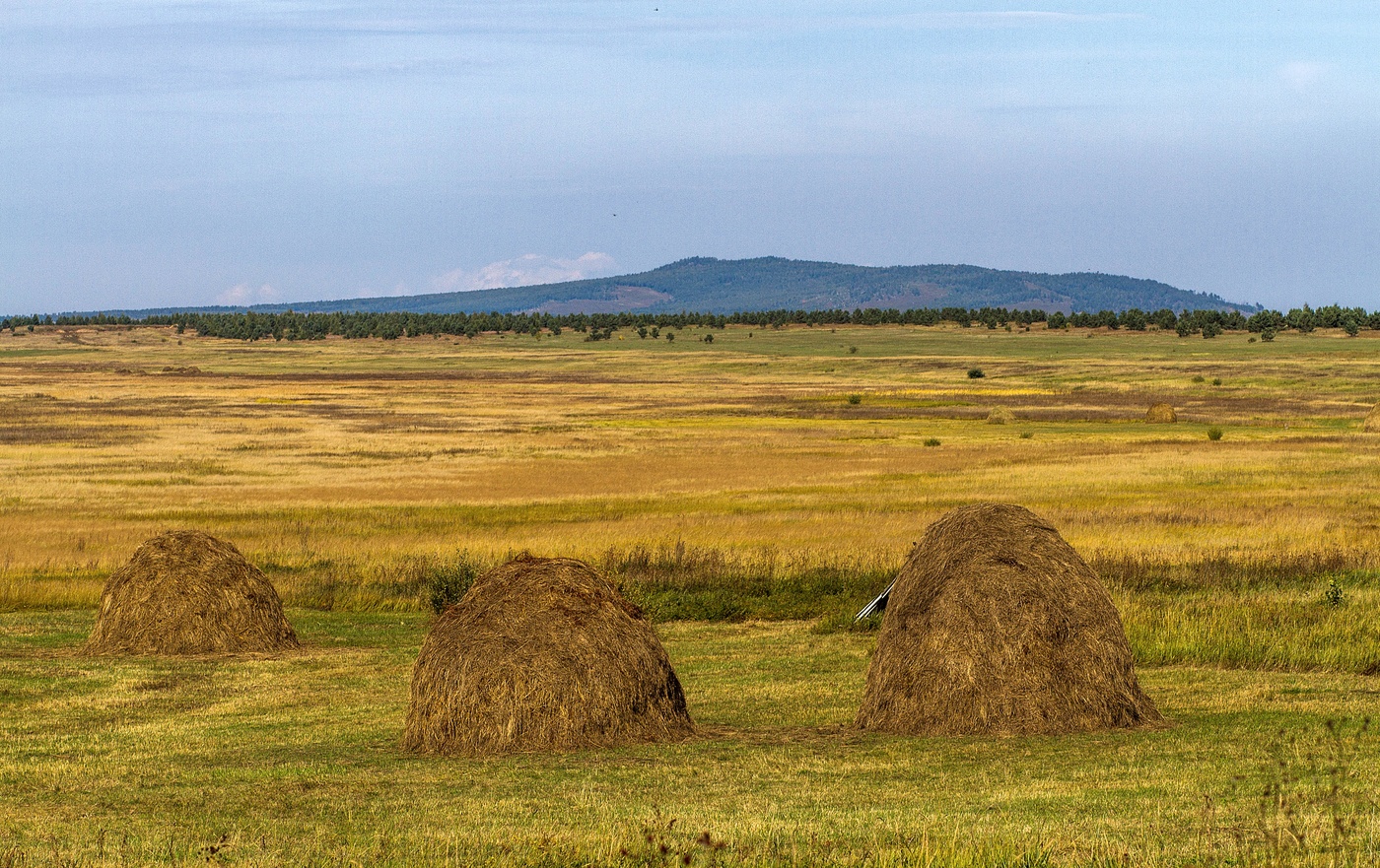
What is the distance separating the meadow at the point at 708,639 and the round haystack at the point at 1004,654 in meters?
0.62

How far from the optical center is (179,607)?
969 inches

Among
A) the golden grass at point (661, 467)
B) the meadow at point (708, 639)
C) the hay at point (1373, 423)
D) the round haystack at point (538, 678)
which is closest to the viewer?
the meadow at point (708, 639)

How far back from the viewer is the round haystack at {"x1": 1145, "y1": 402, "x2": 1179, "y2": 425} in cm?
8306

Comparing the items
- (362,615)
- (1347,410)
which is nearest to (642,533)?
(362,615)

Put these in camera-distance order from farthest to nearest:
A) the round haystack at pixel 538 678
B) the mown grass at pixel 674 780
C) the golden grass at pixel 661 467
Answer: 1. the golden grass at pixel 661 467
2. the round haystack at pixel 538 678
3. the mown grass at pixel 674 780

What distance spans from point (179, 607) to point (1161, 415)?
68.2 m

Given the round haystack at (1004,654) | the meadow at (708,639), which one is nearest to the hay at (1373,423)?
the meadow at (708,639)

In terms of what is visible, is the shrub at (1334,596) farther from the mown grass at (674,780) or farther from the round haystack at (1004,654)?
the round haystack at (1004,654)

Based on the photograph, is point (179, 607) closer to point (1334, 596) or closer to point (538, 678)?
point (538, 678)

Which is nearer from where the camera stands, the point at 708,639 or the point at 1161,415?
the point at 708,639

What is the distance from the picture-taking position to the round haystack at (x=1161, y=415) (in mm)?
83062

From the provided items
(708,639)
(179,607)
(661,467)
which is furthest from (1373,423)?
(179,607)

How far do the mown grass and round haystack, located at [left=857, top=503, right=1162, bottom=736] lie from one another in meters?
0.54

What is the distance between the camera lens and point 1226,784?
13.3m
